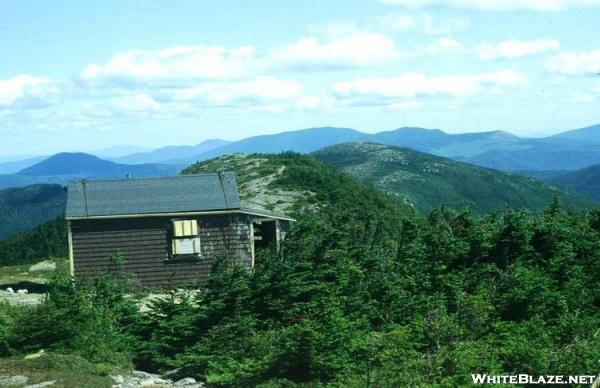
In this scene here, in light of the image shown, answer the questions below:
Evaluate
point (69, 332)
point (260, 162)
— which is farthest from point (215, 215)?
point (260, 162)

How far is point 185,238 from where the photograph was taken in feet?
97.0

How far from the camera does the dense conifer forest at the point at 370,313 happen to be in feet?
47.3

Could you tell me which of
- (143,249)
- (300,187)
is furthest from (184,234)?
(300,187)

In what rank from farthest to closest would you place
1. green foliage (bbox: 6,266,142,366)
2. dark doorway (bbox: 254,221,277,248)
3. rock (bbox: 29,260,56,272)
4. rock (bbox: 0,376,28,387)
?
rock (bbox: 29,260,56,272) → dark doorway (bbox: 254,221,277,248) → green foliage (bbox: 6,266,142,366) → rock (bbox: 0,376,28,387)

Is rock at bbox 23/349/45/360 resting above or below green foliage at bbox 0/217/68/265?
above

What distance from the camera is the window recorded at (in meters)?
29.5

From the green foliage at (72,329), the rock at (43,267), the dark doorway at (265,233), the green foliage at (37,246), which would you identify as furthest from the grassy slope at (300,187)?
the green foliage at (72,329)

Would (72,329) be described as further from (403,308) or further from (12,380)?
(403,308)

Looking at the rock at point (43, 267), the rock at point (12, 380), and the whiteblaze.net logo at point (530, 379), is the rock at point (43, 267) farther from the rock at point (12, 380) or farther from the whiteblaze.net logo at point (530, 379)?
the whiteblaze.net logo at point (530, 379)

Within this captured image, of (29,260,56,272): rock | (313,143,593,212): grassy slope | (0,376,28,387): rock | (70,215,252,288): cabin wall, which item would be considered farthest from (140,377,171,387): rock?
(313,143,593,212): grassy slope

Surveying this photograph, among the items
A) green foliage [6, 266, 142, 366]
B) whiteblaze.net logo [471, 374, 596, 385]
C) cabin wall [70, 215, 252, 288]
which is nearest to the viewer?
whiteblaze.net logo [471, 374, 596, 385]

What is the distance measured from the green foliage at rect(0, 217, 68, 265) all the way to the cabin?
1305 inches

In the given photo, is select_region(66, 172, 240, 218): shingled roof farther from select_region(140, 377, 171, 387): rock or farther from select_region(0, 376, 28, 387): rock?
select_region(0, 376, 28, 387): rock

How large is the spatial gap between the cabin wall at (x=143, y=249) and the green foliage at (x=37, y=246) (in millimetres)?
33214
